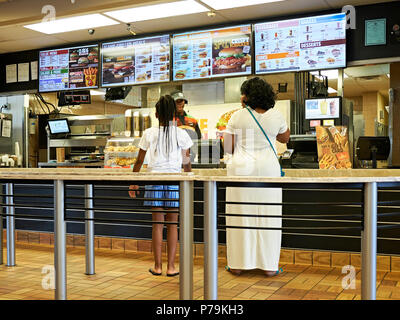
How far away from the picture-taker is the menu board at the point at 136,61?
20.5 feet

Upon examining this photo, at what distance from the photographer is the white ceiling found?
16.9 ft

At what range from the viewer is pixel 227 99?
21.0ft

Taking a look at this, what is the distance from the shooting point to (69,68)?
695 centimetres

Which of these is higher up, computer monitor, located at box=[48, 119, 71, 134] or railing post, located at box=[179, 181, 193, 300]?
computer monitor, located at box=[48, 119, 71, 134]

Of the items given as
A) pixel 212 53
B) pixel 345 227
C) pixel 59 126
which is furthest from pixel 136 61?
pixel 345 227

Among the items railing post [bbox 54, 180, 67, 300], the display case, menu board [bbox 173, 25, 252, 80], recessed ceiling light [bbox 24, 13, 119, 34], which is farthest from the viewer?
menu board [bbox 173, 25, 252, 80]

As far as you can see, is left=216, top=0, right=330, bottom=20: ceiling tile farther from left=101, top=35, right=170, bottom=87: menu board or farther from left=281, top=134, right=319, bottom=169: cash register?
left=281, top=134, right=319, bottom=169: cash register

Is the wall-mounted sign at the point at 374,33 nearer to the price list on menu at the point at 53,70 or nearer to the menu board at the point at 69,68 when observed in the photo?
the menu board at the point at 69,68

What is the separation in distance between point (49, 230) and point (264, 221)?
2793 millimetres

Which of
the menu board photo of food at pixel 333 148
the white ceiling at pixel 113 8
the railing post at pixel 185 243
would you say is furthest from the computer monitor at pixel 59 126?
the railing post at pixel 185 243

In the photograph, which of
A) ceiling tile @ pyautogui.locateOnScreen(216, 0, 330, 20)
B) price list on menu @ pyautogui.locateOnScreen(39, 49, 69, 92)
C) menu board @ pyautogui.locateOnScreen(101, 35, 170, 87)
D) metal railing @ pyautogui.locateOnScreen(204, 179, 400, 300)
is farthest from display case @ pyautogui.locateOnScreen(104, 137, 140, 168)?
metal railing @ pyautogui.locateOnScreen(204, 179, 400, 300)

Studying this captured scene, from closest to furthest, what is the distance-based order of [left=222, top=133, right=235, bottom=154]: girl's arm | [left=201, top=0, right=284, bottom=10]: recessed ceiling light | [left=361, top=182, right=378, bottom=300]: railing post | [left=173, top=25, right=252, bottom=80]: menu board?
1. [left=361, top=182, right=378, bottom=300]: railing post
2. [left=222, top=133, right=235, bottom=154]: girl's arm
3. [left=201, top=0, right=284, bottom=10]: recessed ceiling light
4. [left=173, top=25, right=252, bottom=80]: menu board

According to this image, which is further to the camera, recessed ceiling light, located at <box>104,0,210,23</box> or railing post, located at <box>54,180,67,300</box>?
recessed ceiling light, located at <box>104,0,210,23</box>

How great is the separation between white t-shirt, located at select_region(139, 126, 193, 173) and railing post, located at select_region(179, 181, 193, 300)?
1089mm
